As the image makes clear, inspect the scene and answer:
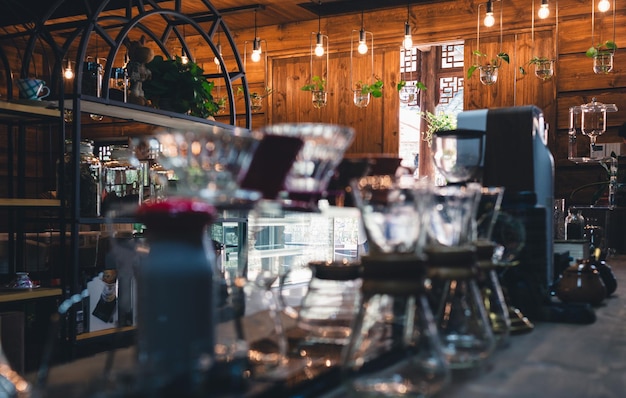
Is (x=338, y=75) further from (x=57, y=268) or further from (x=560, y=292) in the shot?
(x=560, y=292)

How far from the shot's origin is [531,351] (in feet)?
3.74

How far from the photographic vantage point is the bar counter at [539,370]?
852mm

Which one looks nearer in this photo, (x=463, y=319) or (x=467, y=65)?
(x=463, y=319)

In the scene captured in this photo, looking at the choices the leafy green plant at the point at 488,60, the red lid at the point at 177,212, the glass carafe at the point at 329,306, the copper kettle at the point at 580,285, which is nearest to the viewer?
the red lid at the point at 177,212

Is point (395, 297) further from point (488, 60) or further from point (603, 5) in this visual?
point (488, 60)

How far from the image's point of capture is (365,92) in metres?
6.61

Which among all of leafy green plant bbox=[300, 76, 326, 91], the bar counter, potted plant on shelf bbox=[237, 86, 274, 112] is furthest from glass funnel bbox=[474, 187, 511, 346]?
potted plant on shelf bbox=[237, 86, 274, 112]

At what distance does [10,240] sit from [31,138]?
553 cm

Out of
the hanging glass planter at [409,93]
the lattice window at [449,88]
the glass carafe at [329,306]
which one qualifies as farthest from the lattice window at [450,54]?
the glass carafe at [329,306]

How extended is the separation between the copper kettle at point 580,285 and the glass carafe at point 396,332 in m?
1.04

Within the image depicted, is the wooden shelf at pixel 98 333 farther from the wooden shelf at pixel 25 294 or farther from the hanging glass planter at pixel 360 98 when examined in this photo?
the hanging glass planter at pixel 360 98

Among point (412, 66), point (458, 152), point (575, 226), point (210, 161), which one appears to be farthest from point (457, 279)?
point (412, 66)

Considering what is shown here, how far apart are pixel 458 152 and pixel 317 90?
5264mm

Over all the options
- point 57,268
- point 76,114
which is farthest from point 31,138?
point 76,114
